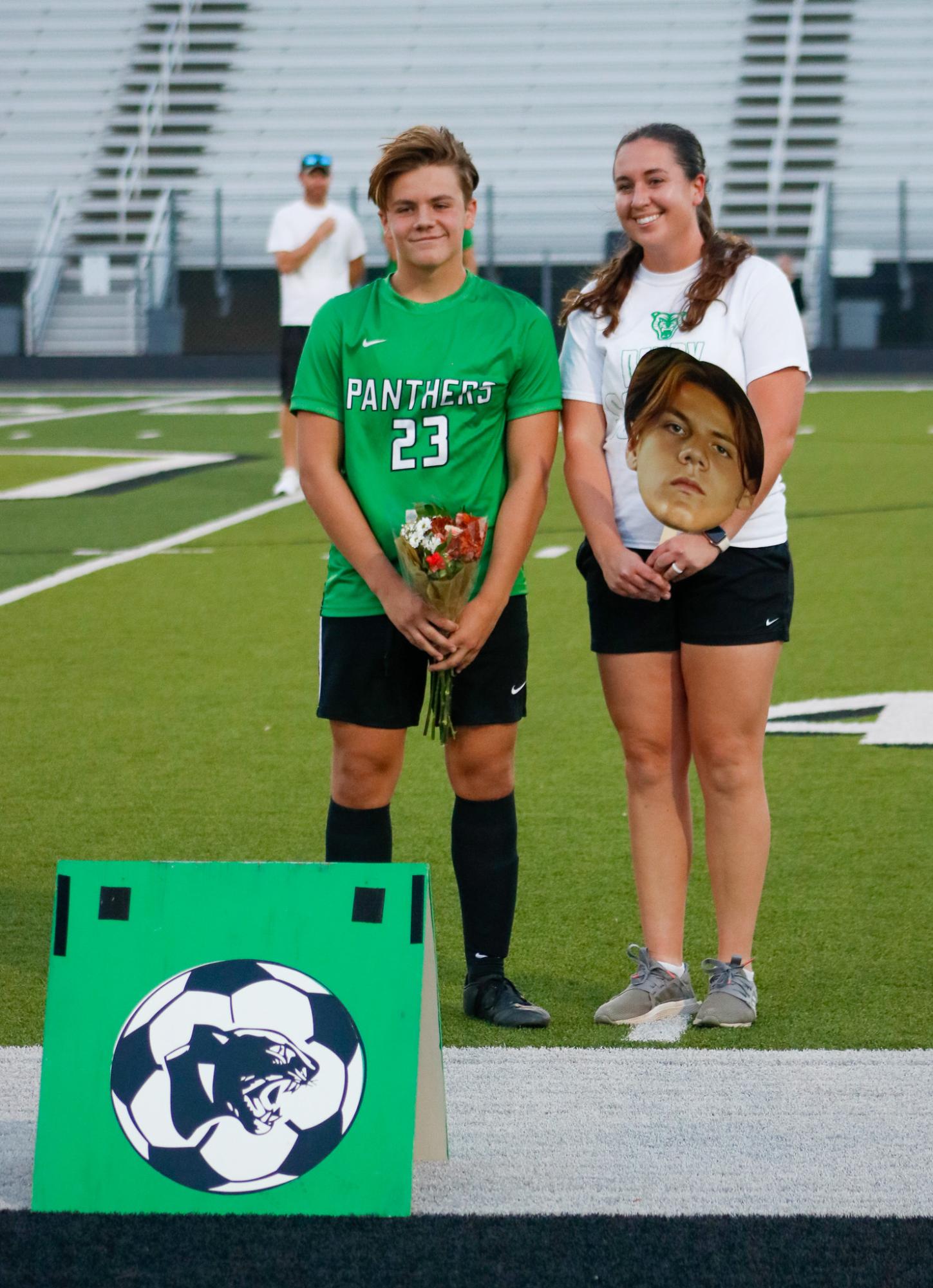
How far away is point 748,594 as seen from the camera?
3.42m

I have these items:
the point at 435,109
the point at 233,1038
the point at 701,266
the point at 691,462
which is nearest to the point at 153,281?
the point at 435,109

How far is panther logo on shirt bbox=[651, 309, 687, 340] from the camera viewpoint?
3.36 m

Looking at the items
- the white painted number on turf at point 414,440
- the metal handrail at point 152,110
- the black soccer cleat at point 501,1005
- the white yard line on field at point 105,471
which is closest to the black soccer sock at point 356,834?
the black soccer cleat at point 501,1005

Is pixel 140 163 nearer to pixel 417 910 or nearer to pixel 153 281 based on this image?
pixel 153 281

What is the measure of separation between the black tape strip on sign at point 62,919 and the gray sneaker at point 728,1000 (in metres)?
1.26

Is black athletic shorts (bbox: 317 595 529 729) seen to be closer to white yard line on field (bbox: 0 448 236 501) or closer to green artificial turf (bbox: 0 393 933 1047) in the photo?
green artificial turf (bbox: 0 393 933 1047)

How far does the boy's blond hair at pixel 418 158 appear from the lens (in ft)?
10.6

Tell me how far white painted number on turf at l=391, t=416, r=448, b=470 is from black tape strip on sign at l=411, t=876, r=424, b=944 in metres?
0.86

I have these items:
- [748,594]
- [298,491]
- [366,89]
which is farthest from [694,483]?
[366,89]

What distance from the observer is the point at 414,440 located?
3275 millimetres

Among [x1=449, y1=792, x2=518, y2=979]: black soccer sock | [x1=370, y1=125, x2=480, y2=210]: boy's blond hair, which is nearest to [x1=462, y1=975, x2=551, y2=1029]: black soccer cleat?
[x1=449, y1=792, x2=518, y2=979]: black soccer sock

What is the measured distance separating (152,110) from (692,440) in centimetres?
2727

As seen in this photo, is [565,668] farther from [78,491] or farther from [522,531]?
[78,491]

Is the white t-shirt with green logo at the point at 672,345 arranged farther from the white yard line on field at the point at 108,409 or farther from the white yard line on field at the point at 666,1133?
the white yard line on field at the point at 108,409
